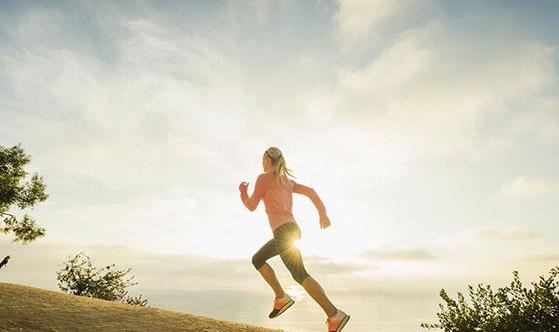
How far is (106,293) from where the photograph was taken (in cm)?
2272

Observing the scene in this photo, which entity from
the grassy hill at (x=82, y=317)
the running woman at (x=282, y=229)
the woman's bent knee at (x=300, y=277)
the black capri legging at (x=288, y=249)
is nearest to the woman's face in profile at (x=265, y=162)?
the running woman at (x=282, y=229)

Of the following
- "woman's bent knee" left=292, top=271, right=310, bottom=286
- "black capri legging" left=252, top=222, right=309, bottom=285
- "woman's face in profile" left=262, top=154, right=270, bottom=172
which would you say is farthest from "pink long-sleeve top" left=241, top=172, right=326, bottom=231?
"woman's bent knee" left=292, top=271, right=310, bottom=286

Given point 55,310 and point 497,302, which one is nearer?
point 55,310

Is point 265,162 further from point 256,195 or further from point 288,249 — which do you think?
point 288,249

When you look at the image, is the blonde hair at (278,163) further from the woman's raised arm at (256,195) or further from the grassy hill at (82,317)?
the grassy hill at (82,317)

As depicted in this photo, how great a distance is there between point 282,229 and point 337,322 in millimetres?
1475

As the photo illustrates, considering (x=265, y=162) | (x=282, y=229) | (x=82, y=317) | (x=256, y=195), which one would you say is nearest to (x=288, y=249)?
(x=282, y=229)

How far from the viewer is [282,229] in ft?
18.1

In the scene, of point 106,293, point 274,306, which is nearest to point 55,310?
point 274,306

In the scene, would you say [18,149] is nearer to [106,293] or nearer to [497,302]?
[106,293]

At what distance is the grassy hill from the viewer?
5230 mm

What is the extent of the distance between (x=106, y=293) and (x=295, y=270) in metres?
21.4

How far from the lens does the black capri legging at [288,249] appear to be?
5.35m

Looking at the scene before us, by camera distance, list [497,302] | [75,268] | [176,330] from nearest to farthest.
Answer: [176,330], [497,302], [75,268]
